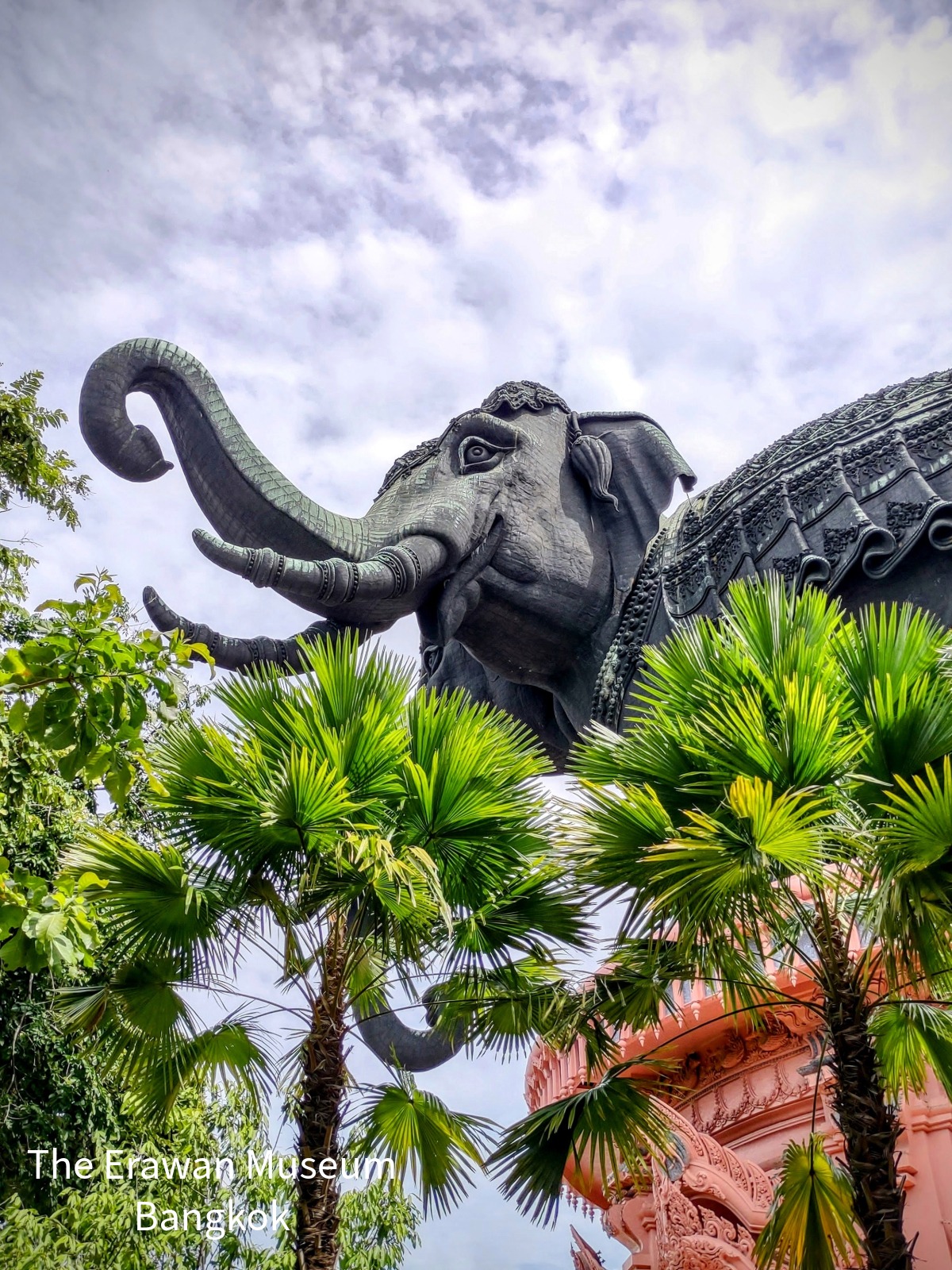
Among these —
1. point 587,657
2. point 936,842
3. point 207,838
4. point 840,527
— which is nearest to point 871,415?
point 840,527

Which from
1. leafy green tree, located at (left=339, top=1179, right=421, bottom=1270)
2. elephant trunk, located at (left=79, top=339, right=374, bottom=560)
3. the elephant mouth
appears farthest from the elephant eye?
leafy green tree, located at (left=339, top=1179, right=421, bottom=1270)

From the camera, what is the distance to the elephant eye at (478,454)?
7469 millimetres

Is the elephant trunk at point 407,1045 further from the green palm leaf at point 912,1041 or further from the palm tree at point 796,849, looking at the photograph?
the green palm leaf at point 912,1041

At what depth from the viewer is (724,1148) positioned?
18.8 ft

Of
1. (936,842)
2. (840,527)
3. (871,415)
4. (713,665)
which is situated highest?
(871,415)

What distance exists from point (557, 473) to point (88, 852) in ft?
13.8

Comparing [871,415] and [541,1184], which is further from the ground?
[871,415]

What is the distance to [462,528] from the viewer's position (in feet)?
22.8

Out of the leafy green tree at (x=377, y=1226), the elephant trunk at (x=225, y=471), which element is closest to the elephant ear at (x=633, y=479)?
the elephant trunk at (x=225, y=471)

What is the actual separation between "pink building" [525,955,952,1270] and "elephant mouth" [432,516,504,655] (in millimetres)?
2456

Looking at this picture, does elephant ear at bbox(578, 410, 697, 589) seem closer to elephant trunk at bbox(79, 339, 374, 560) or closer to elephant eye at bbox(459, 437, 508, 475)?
elephant eye at bbox(459, 437, 508, 475)

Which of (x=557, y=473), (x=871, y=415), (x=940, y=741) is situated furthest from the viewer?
(x=557, y=473)

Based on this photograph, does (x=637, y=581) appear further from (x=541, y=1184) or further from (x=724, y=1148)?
(x=541, y=1184)

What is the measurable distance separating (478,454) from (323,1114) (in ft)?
14.6
